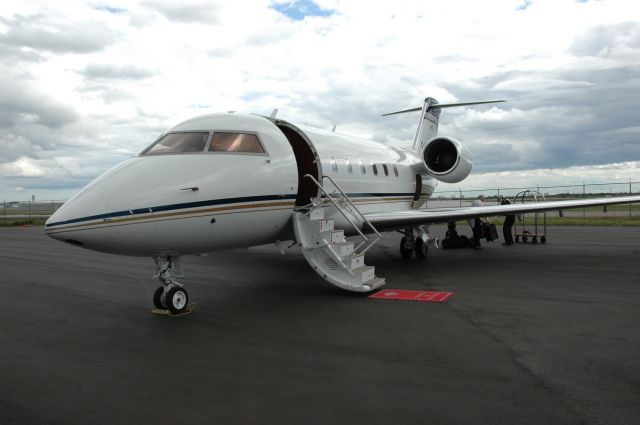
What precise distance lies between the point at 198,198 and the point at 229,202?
587 millimetres

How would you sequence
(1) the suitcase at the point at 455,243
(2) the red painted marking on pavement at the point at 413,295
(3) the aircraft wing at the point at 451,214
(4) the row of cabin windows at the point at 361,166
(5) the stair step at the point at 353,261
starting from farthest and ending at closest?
(1) the suitcase at the point at 455,243 < (3) the aircraft wing at the point at 451,214 < (4) the row of cabin windows at the point at 361,166 < (5) the stair step at the point at 353,261 < (2) the red painted marking on pavement at the point at 413,295

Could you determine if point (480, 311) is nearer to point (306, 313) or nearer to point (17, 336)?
point (306, 313)

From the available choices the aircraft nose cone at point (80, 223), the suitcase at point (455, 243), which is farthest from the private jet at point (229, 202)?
the suitcase at point (455, 243)

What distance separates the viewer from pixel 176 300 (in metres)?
7.78

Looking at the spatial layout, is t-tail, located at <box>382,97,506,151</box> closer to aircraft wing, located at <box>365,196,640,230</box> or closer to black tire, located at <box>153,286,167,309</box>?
aircraft wing, located at <box>365,196,640,230</box>

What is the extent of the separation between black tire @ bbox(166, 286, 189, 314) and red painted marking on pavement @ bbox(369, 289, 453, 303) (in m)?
3.20

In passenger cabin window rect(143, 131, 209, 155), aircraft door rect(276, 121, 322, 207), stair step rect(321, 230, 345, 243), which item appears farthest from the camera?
aircraft door rect(276, 121, 322, 207)

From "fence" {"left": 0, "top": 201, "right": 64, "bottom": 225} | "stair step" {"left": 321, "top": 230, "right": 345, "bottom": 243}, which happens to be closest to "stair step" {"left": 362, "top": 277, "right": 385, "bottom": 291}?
"stair step" {"left": 321, "top": 230, "right": 345, "bottom": 243}

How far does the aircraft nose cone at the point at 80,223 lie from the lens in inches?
254

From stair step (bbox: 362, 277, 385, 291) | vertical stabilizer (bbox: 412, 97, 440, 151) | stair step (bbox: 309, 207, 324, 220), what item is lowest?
stair step (bbox: 362, 277, 385, 291)

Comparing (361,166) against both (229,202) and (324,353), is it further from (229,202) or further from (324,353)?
(324,353)

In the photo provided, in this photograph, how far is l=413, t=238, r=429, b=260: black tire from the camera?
1459 centimetres

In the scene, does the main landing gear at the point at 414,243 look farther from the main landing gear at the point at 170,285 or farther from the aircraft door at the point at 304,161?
A: the main landing gear at the point at 170,285

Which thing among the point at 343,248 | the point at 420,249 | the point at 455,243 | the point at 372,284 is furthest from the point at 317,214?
the point at 455,243
